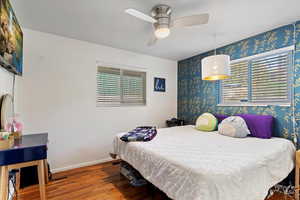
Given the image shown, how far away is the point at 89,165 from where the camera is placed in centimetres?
286

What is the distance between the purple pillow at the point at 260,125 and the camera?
2.25 meters

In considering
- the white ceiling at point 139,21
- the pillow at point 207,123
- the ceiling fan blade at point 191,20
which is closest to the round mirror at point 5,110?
the white ceiling at point 139,21

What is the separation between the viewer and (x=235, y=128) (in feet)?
7.70

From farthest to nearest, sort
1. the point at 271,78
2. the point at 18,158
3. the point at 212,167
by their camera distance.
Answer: the point at 271,78 < the point at 18,158 < the point at 212,167

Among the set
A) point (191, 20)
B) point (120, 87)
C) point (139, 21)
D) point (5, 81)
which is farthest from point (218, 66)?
point (5, 81)

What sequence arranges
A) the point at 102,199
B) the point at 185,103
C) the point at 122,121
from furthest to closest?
the point at 185,103, the point at 122,121, the point at 102,199

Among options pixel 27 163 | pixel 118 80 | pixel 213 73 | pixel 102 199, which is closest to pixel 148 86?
pixel 118 80

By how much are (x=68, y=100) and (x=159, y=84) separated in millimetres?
2167

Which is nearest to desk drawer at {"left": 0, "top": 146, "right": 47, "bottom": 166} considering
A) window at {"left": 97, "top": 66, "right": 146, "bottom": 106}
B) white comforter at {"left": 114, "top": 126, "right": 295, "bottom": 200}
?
white comforter at {"left": 114, "top": 126, "right": 295, "bottom": 200}

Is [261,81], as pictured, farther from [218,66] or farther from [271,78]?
[218,66]

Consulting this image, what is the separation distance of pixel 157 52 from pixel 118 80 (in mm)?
1156

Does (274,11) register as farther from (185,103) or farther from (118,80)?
(118,80)

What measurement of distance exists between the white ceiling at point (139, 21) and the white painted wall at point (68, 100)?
256 mm

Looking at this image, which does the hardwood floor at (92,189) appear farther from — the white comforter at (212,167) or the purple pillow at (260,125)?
the purple pillow at (260,125)
